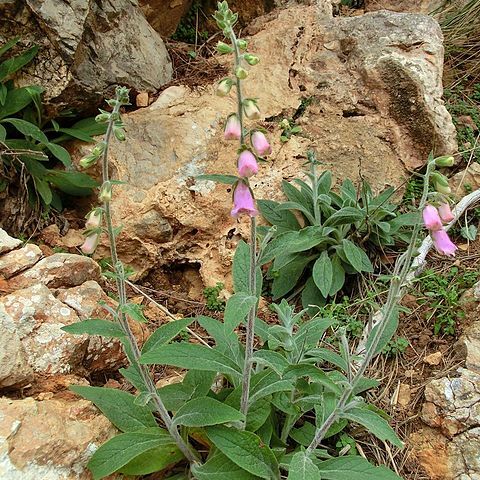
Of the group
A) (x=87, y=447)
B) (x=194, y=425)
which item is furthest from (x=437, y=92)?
(x=87, y=447)

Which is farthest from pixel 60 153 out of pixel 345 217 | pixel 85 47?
pixel 345 217

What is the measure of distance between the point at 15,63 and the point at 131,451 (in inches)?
129

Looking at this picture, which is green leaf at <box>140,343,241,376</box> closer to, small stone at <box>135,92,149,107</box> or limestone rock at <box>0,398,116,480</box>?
limestone rock at <box>0,398,116,480</box>

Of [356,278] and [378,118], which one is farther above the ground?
[378,118]

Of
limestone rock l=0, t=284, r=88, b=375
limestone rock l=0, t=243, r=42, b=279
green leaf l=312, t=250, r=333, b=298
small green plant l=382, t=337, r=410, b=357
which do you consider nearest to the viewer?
limestone rock l=0, t=284, r=88, b=375

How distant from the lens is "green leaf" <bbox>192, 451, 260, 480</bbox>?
271 centimetres

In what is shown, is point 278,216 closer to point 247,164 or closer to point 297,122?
point 297,122

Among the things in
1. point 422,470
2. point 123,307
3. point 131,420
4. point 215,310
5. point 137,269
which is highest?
point 123,307

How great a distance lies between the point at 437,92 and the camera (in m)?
4.94

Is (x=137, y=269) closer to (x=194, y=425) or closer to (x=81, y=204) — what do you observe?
(x=81, y=204)

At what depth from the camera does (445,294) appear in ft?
12.7

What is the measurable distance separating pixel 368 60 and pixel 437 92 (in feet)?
2.24

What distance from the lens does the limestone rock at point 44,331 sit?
9.94ft

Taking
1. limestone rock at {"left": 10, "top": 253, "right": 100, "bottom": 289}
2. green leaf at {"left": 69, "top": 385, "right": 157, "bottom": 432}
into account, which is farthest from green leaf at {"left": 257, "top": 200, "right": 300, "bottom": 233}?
green leaf at {"left": 69, "top": 385, "right": 157, "bottom": 432}
